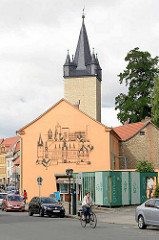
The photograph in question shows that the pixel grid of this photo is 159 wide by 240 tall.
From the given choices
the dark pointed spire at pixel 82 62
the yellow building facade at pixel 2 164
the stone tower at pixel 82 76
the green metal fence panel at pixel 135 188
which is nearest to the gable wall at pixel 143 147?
the green metal fence panel at pixel 135 188

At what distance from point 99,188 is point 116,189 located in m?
1.44

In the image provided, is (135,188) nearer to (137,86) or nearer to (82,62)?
(137,86)

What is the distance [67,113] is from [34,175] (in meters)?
7.51

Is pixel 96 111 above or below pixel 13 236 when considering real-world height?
above

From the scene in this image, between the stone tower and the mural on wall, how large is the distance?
50744mm

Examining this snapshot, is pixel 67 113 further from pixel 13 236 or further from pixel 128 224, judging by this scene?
pixel 13 236

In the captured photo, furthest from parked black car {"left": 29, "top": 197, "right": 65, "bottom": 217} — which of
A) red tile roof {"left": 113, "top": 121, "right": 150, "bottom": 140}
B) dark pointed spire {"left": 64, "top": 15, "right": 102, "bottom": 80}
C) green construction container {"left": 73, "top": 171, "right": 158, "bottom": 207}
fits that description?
dark pointed spire {"left": 64, "top": 15, "right": 102, "bottom": 80}

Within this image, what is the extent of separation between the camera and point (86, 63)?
102438 millimetres

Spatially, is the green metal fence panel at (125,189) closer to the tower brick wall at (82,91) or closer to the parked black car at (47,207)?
the parked black car at (47,207)

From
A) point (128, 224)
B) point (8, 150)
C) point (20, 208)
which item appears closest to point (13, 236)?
point (128, 224)

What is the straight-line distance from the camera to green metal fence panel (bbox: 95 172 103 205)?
35219 mm

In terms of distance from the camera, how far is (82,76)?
10262 cm

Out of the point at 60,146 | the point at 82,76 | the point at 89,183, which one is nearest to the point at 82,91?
the point at 82,76

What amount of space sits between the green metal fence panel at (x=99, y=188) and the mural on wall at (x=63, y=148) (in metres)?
13.8
